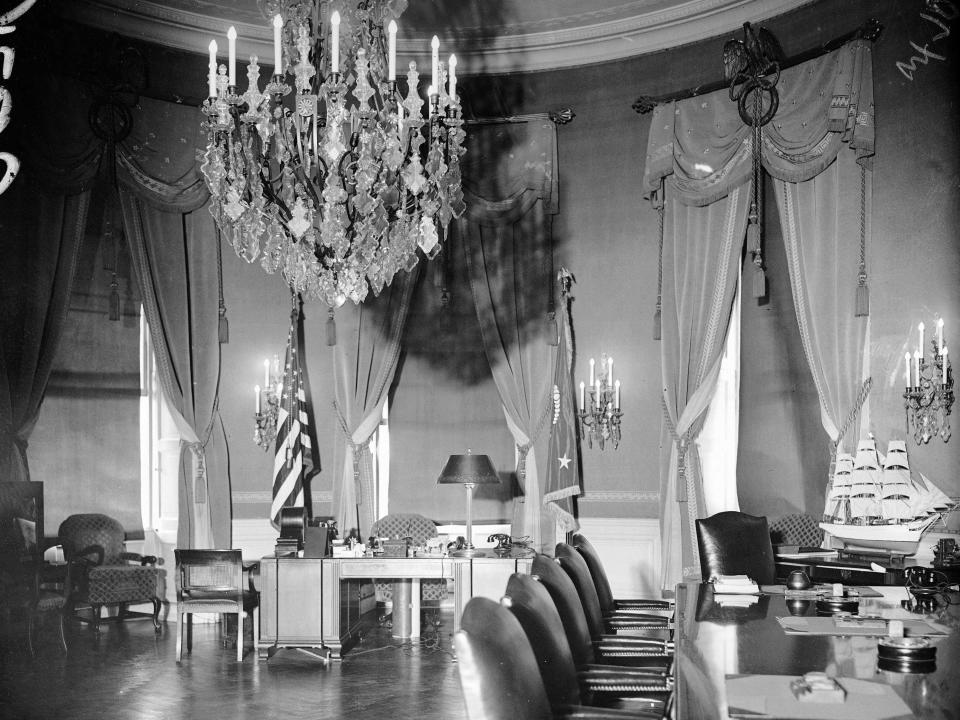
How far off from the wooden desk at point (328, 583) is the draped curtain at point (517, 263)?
163 cm

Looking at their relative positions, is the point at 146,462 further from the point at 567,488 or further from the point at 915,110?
the point at 915,110

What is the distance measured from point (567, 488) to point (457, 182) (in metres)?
3.70

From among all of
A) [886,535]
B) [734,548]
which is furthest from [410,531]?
[886,535]

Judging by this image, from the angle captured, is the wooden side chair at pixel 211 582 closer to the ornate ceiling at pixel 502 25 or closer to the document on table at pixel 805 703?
the ornate ceiling at pixel 502 25

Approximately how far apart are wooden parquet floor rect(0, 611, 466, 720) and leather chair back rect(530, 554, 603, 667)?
190 cm

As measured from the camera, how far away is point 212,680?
6.16 meters

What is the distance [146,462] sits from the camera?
8.77 meters

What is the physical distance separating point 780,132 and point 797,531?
120 inches

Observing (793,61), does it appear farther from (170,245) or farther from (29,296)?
(29,296)

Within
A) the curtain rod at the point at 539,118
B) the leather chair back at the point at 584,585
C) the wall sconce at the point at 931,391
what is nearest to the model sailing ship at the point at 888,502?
the wall sconce at the point at 931,391

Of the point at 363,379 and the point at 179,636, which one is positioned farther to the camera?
the point at 363,379

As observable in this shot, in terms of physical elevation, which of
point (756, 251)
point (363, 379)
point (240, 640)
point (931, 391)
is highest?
point (756, 251)

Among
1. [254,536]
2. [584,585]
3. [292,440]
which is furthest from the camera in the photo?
[254,536]

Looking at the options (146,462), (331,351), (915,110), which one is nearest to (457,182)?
(915,110)
